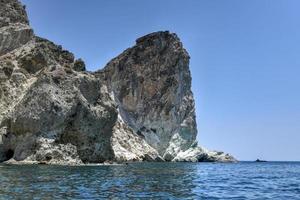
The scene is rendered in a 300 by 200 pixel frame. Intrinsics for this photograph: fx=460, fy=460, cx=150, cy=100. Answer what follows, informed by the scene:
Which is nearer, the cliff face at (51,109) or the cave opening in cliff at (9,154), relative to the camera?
the cliff face at (51,109)

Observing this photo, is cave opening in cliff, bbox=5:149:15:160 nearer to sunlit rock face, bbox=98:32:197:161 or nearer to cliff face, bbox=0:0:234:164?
cliff face, bbox=0:0:234:164

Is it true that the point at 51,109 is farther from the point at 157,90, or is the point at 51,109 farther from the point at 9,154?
the point at 157,90

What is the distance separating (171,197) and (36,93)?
2116 inches

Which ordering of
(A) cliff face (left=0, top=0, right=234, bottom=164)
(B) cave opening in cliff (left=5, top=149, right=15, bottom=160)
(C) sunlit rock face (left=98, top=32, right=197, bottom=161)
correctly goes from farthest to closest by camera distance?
1. (C) sunlit rock face (left=98, top=32, right=197, bottom=161)
2. (B) cave opening in cliff (left=5, top=149, right=15, bottom=160)
3. (A) cliff face (left=0, top=0, right=234, bottom=164)

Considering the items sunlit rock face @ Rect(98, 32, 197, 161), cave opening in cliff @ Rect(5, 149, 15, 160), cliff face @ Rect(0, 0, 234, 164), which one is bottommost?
cave opening in cliff @ Rect(5, 149, 15, 160)

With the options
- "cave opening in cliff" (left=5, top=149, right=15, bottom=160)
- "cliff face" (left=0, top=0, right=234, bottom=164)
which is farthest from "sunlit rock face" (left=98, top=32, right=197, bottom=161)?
"cave opening in cliff" (left=5, top=149, right=15, bottom=160)

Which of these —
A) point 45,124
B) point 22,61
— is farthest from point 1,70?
point 45,124

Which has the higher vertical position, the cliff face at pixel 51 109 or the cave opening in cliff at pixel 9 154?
the cliff face at pixel 51 109

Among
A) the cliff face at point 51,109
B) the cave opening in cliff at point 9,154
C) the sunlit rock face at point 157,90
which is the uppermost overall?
the sunlit rock face at point 157,90

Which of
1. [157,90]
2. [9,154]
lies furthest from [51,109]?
[157,90]

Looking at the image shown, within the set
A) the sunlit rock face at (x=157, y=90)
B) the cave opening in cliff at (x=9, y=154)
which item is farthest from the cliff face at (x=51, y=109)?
the sunlit rock face at (x=157, y=90)

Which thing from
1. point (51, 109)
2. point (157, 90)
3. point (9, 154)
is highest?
point (157, 90)

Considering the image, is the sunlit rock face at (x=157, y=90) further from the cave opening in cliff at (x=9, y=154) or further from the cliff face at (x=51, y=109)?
the cave opening in cliff at (x=9, y=154)

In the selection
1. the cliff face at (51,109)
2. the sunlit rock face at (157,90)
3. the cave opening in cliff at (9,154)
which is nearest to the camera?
the cliff face at (51,109)
